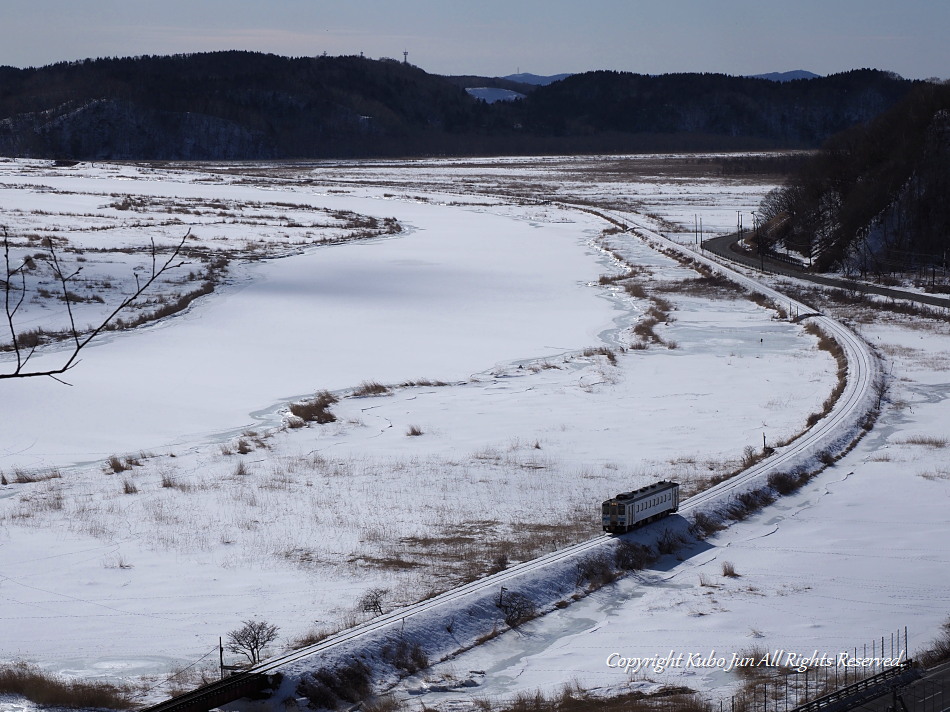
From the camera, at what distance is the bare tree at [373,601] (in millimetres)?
13797

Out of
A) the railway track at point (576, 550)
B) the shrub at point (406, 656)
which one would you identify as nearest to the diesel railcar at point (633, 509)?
the railway track at point (576, 550)

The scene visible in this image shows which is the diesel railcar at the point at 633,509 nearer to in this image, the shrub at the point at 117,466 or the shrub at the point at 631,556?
the shrub at the point at 631,556

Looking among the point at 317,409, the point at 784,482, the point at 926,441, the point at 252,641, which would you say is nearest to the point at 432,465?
the point at 317,409

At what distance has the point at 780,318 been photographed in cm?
4162

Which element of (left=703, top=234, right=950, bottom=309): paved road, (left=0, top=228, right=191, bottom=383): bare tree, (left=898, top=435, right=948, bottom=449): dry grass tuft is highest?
(left=0, top=228, right=191, bottom=383): bare tree

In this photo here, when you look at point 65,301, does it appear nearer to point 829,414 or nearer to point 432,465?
point 432,465

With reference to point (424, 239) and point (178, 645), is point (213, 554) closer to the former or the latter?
point (178, 645)

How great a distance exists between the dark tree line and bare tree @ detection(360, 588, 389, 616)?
44.4 m

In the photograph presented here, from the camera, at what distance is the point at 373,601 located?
13914 mm

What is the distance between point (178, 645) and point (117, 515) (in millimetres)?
5725

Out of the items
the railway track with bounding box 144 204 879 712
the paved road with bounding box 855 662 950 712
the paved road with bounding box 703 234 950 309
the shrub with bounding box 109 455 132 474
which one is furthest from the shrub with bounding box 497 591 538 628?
the paved road with bounding box 703 234 950 309

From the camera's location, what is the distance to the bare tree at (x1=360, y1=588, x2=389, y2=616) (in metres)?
13.8

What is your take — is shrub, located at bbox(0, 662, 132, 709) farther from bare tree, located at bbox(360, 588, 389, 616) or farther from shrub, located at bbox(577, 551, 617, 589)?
shrub, located at bbox(577, 551, 617, 589)

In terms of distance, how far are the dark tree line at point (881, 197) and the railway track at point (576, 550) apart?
17.7m
